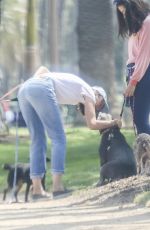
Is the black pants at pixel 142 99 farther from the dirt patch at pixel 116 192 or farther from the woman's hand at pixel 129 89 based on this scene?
the dirt patch at pixel 116 192

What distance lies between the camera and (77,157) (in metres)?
15.7

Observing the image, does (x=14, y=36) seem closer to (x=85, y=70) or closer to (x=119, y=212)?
(x=85, y=70)

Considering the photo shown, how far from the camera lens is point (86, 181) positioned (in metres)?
12.2

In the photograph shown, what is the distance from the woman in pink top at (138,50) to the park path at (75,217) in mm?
1096

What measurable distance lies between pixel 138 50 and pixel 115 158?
4.47 ft

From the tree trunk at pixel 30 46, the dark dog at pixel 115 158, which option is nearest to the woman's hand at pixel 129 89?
the dark dog at pixel 115 158

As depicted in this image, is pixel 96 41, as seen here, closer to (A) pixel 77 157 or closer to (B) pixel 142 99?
(A) pixel 77 157

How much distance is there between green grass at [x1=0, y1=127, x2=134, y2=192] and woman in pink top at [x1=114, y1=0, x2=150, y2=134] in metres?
2.35

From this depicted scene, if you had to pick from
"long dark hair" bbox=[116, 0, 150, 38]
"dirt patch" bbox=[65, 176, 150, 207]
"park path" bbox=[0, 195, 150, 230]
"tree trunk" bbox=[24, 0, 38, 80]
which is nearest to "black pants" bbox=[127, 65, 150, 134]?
"long dark hair" bbox=[116, 0, 150, 38]

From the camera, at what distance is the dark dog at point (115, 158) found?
33.1 ft

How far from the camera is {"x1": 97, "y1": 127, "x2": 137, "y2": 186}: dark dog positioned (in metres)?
10.1

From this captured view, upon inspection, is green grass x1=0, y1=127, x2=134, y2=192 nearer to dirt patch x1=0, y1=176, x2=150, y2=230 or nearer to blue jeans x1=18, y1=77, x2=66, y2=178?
blue jeans x1=18, y1=77, x2=66, y2=178

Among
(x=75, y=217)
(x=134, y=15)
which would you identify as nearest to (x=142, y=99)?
(x=134, y=15)

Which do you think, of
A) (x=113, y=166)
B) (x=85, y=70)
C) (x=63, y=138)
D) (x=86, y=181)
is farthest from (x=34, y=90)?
(x=85, y=70)
